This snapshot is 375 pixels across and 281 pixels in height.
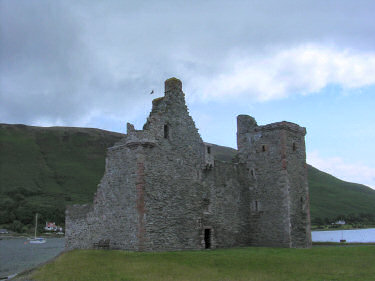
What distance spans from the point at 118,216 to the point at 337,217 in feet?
427

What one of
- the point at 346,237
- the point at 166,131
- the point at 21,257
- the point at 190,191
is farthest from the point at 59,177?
the point at 166,131

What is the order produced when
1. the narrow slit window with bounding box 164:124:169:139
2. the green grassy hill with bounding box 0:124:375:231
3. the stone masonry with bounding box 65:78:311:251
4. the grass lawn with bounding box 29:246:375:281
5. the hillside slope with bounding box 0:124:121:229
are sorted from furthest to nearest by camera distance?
the green grassy hill with bounding box 0:124:375:231
the hillside slope with bounding box 0:124:121:229
the narrow slit window with bounding box 164:124:169:139
the stone masonry with bounding box 65:78:311:251
the grass lawn with bounding box 29:246:375:281

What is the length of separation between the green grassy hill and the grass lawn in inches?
3928

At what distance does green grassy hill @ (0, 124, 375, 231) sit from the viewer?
4683 inches

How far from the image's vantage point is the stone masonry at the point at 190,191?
84.8 ft

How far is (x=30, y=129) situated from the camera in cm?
18788

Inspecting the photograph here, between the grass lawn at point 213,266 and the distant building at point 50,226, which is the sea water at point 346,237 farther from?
the distant building at point 50,226

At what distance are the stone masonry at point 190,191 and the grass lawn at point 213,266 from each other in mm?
2467

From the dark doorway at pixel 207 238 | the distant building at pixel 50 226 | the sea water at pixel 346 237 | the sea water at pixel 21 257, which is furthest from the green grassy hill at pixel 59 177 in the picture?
the dark doorway at pixel 207 238

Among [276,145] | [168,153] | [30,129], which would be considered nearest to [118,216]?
[168,153]

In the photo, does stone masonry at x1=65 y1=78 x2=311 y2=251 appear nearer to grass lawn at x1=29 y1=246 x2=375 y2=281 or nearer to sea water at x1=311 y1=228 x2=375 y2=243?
grass lawn at x1=29 y1=246 x2=375 y2=281

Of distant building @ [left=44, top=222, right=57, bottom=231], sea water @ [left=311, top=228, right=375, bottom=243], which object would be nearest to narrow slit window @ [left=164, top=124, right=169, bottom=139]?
sea water @ [left=311, top=228, right=375, bottom=243]

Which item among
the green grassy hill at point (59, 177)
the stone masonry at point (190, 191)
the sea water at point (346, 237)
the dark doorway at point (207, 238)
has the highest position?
the green grassy hill at point (59, 177)

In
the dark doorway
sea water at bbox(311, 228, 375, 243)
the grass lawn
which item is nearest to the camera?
the grass lawn
